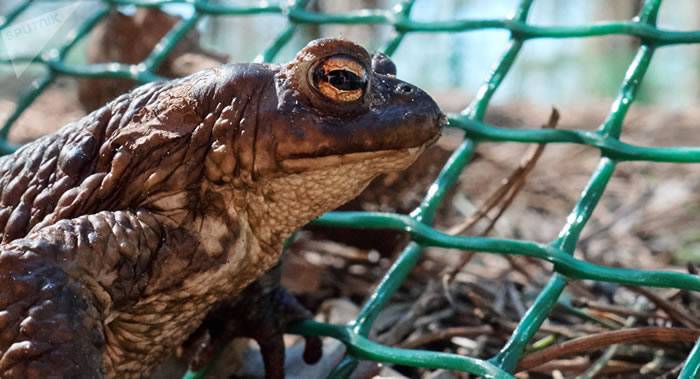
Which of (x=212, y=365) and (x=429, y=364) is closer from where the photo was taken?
(x=429, y=364)

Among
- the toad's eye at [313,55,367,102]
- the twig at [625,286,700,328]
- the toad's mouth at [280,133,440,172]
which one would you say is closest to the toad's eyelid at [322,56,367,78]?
the toad's eye at [313,55,367,102]

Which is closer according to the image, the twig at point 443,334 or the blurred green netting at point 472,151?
the blurred green netting at point 472,151

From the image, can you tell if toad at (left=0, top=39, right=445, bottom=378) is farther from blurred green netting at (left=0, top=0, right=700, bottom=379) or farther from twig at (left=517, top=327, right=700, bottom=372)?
twig at (left=517, top=327, right=700, bottom=372)

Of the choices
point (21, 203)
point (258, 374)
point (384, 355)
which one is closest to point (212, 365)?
point (258, 374)

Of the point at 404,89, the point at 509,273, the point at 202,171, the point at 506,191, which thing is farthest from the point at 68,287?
the point at 509,273

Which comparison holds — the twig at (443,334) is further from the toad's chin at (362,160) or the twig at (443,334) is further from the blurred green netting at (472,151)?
the toad's chin at (362,160)

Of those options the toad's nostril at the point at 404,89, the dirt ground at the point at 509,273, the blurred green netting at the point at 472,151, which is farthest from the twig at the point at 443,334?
the toad's nostril at the point at 404,89

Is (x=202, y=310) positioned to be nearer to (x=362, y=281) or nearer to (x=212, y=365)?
(x=212, y=365)
